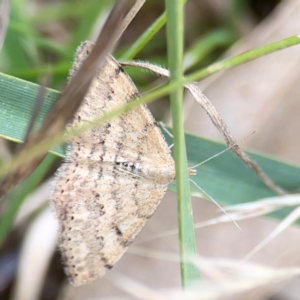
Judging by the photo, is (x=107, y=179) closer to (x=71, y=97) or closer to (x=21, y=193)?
(x=21, y=193)

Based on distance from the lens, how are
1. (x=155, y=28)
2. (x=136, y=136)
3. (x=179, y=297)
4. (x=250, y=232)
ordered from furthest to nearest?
(x=250, y=232) < (x=136, y=136) < (x=155, y=28) < (x=179, y=297)

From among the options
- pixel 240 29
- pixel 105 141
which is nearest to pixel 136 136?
pixel 105 141

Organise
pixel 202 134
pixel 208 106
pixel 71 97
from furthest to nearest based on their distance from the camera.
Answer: pixel 202 134, pixel 208 106, pixel 71 97

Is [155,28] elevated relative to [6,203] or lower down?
elevated

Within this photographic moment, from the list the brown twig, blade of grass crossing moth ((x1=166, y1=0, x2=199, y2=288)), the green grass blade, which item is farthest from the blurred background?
blade of grass crossing moth ((x1=166, y1=0, x2=199, y2=288))

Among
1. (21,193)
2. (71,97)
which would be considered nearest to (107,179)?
(21,193)

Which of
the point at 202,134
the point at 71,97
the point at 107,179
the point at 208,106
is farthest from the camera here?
the point at 202,134

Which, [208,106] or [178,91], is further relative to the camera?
[208,106]

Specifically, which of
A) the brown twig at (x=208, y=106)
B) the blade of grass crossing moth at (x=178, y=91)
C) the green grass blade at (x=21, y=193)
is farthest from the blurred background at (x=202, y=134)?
the blade of grass crossing moth at (x=178, y=91)

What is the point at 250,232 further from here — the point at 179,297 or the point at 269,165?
the point at 179,297
